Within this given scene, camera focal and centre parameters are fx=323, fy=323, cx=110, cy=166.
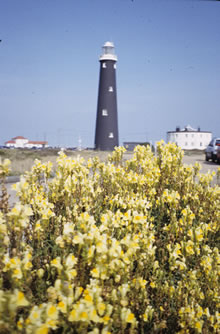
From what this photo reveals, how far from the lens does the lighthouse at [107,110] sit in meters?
37.5

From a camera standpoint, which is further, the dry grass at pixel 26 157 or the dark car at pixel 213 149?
the dark car at pixel 213 149

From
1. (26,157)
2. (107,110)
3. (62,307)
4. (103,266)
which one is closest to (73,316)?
(62,307)

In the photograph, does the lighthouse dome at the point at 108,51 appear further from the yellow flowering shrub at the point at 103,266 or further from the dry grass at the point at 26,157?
the yellow flowering shrub at the point at 103,266

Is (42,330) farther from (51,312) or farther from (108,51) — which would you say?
(108,51)

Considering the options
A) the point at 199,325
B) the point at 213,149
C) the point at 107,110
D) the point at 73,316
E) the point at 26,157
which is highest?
the point at 107,110

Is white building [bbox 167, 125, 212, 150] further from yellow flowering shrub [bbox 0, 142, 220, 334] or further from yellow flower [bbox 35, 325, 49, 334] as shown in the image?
yellow flower [bbox 35, 325, 49, 334]

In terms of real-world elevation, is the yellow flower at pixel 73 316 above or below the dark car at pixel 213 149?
below

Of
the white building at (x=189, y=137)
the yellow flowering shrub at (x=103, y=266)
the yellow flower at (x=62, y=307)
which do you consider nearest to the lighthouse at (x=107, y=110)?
the yellow flowering shrub at (x=103, y=266)

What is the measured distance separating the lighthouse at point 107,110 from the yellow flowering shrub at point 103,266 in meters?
33.2

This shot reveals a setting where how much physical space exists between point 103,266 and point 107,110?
3621cm

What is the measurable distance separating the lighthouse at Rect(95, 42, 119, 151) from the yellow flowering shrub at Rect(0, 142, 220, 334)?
33.2 metres

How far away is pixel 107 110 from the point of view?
37.4 meters

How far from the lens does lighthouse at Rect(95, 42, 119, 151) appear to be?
37469mm

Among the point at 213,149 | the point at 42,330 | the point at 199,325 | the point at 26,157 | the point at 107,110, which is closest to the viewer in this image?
the point at 42,330
